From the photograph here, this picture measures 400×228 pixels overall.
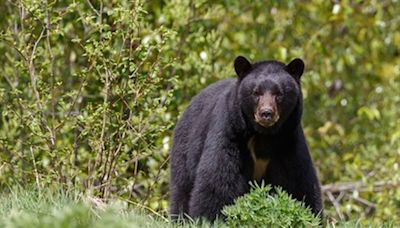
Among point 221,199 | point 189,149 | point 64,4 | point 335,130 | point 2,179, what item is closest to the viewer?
point 221,199

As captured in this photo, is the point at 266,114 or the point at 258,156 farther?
the point at 258,156

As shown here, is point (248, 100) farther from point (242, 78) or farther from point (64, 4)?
point (64, 4)

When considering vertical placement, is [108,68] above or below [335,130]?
above

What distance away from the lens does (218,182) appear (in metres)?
7.07

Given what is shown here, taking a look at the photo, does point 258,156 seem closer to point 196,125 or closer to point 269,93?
point 269,93

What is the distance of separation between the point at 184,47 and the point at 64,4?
128cm

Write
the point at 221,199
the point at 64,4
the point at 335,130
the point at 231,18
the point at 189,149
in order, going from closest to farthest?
the point at 221,199
the point at 189,149
the point at 64,4
the point at 231,18
the point at 335,130

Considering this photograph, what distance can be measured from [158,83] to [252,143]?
4.03ft

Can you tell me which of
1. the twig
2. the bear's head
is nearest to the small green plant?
the bear's head

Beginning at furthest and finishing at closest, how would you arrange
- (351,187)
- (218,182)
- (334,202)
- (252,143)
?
(351,187) < (334,202) < (252,143) < (218,182)

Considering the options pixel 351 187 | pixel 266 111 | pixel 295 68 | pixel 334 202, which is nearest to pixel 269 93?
pixel 266 111

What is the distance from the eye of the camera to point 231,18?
12.5 meters

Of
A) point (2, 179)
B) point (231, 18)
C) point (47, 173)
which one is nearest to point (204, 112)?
point (47, 173)

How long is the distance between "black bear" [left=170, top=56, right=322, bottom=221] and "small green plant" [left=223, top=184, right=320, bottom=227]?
690mm
